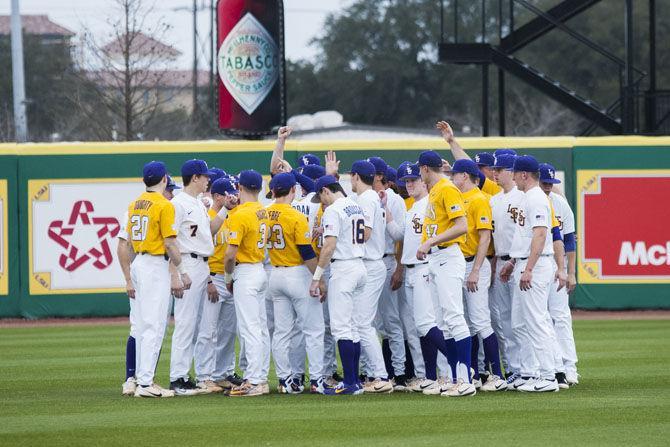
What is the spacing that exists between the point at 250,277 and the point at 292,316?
59cm

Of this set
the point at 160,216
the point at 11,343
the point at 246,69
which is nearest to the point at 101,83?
the point at 246,69

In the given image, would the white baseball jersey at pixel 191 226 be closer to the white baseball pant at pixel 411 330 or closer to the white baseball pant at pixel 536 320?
the white baseball pant at pixel 411 330

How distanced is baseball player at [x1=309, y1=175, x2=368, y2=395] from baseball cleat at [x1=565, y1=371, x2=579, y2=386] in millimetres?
2096

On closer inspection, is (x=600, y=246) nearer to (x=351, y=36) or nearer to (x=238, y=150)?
(x=238, y=150)

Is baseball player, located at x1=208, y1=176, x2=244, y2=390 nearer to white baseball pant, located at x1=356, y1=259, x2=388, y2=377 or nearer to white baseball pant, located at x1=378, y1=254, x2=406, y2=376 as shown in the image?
white baseball pant, located at x1=356, y1=259, x2=388, y2=377

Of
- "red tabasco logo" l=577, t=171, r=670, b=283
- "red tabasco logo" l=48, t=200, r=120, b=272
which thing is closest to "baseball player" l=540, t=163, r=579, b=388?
"red tabasco logo" l=577, t=171, r=670, b=283

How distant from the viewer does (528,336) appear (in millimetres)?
10883

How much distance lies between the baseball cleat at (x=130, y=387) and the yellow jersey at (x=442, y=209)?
9.91 ft

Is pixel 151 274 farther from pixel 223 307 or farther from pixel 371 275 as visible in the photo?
pixel 371 275

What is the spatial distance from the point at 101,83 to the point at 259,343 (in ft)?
75.4

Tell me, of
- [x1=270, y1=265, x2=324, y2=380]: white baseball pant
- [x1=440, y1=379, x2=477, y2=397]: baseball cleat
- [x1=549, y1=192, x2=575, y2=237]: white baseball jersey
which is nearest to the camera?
[x1=440, y1=379, x2=477, y2=397]: baseball cleat

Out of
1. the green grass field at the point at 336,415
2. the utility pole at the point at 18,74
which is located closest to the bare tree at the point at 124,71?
the utility pole at the point at 18,74

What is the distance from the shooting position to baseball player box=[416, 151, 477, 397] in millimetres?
10320

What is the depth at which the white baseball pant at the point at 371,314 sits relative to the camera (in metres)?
11.0
